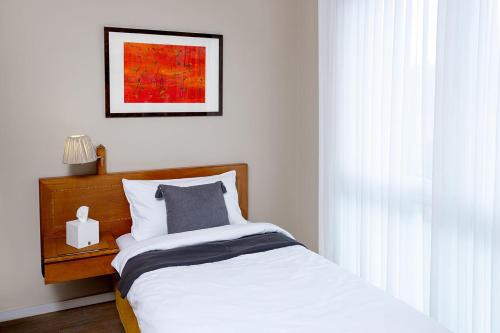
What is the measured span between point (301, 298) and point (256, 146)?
1.84m

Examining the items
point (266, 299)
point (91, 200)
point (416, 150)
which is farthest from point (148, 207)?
point (416, 150)

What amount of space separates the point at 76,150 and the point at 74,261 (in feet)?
2.24

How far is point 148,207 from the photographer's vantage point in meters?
3.19

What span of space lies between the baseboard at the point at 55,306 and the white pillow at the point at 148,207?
616 mm

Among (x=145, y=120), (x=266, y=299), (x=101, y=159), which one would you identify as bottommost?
(x=266, y=299)

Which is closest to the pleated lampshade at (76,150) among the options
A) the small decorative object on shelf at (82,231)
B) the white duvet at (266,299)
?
the small decorative object on shelf at (82,231)

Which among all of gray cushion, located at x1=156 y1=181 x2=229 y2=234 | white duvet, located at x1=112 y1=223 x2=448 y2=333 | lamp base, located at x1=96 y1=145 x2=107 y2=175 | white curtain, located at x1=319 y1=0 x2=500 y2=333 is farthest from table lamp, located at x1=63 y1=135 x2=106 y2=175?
white curtain, located at x1=319 y1=0 x2=500 y2=333

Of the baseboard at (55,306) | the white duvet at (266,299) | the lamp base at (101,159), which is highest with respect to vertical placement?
the lamp base at (101,159)

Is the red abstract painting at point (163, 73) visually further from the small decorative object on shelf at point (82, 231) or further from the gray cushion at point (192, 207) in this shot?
the small decorative object on shelf at point (82, 231)

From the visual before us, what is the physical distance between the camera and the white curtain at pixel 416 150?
2.42 meters

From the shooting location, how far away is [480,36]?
2369mm

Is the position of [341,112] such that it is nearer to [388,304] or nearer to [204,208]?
[204,208]

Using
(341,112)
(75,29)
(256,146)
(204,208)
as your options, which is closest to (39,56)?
(75,29)

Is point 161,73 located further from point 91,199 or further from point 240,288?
point 240,288
